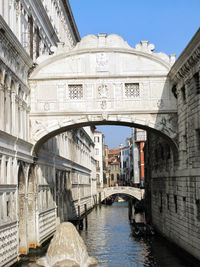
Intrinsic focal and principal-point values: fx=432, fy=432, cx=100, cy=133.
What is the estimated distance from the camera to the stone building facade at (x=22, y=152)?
49.0ft

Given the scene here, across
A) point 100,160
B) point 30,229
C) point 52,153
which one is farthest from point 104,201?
point 30,229

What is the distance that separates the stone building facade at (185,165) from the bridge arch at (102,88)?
31.4 inches

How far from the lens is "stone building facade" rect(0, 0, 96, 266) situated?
14.9 m

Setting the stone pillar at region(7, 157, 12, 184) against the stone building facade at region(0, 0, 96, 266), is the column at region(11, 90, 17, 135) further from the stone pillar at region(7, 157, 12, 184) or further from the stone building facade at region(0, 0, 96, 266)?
the stone pillar at region(7, 157, 12, 184)

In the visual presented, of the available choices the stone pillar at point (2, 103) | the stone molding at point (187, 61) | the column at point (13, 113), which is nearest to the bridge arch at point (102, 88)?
the stone molding at point (187, 61)

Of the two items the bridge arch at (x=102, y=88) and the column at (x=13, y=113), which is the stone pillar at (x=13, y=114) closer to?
the column at (x=13, y=113)

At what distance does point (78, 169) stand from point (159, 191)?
57.6 ft

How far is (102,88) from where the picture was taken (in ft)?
61.0

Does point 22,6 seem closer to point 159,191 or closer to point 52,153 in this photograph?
point 52,153

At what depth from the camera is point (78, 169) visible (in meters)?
40.6

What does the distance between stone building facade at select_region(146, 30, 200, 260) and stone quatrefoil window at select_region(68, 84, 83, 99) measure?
387 cm

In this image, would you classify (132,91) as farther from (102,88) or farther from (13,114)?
(13,114)

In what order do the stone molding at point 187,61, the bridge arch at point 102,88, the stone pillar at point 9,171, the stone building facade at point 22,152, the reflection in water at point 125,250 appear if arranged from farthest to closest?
the bridge arch at point 102,88
the reflection in water at point 125,250
the stone pillar at point 9,171
the stone building facade at point 22,152
the stone molding at point 187,61

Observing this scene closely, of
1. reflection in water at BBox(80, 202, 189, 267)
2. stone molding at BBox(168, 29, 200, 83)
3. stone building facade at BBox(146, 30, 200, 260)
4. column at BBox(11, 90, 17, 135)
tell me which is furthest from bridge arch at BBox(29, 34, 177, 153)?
reflection in water at BBox(80, 202, 189, 267)
